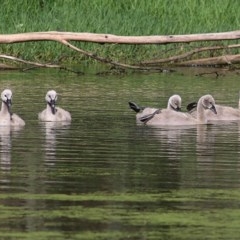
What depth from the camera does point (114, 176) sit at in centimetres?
1317

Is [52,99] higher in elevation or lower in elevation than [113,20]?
lower

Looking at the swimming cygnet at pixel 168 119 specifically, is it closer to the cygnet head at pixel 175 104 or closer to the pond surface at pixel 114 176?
the pond surface at pixel 114 176

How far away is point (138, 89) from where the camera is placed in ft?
78.7

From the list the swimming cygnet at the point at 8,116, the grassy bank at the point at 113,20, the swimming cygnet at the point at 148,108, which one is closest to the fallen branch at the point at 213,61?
the grassy bank at the point at 113,20

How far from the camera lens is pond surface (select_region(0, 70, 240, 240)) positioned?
35.0 ft

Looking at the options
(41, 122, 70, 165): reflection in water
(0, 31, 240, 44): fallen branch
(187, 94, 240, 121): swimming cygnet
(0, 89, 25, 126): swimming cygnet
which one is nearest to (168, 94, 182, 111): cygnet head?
(187, 94, 240, 121): swimming cygnet

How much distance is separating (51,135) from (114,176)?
4.17 meters

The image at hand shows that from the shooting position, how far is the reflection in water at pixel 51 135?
580 inches

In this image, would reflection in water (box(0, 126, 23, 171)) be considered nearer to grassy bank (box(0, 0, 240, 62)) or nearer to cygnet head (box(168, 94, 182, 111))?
cygnet head (box(168, 94, 182, 111))

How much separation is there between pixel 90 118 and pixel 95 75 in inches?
287

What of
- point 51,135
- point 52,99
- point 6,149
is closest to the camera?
point 6,149

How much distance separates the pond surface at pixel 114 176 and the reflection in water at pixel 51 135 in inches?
0.8

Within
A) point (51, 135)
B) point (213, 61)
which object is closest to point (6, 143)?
point (51, 135)

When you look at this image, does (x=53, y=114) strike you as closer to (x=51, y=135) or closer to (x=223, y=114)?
(x=51, y=135)
